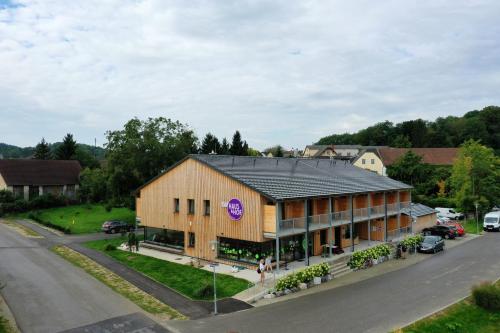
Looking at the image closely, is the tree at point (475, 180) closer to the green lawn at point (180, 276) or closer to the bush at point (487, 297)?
the bush at point (487, 297)

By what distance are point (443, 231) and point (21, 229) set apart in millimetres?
43496

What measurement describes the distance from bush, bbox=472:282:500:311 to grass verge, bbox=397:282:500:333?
242 millimetres

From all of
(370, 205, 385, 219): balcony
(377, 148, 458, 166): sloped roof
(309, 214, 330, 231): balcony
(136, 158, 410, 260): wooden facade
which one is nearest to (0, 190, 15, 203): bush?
(136, 158, 410, 260): wooden facade

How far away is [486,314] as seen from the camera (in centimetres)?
2048

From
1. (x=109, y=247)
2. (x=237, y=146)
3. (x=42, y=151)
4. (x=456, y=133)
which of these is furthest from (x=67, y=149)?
(x=456, y=133)

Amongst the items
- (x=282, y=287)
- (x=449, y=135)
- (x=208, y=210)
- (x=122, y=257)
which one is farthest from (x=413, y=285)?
(x=449, y=135)

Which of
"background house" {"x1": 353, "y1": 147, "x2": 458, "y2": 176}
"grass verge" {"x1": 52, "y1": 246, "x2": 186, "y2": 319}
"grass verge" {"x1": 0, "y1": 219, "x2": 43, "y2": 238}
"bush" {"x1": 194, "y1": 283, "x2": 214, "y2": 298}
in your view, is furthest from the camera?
"background house" {"x1": 353, "y1": 147, "x2": 458, "y2": 176}

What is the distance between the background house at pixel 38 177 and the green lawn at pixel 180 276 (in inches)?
1438

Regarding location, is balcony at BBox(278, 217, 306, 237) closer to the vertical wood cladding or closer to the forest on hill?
the vertical wood cladding

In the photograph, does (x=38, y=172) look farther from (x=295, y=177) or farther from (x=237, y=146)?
(x=295, y=177)

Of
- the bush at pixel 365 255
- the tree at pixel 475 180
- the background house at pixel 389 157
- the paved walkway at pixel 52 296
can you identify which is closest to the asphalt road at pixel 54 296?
the paved walkway at pixel 52 296

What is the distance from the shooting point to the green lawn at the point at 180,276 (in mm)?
22719

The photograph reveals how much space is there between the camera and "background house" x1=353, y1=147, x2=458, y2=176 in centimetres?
8281

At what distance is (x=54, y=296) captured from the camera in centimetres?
2108
